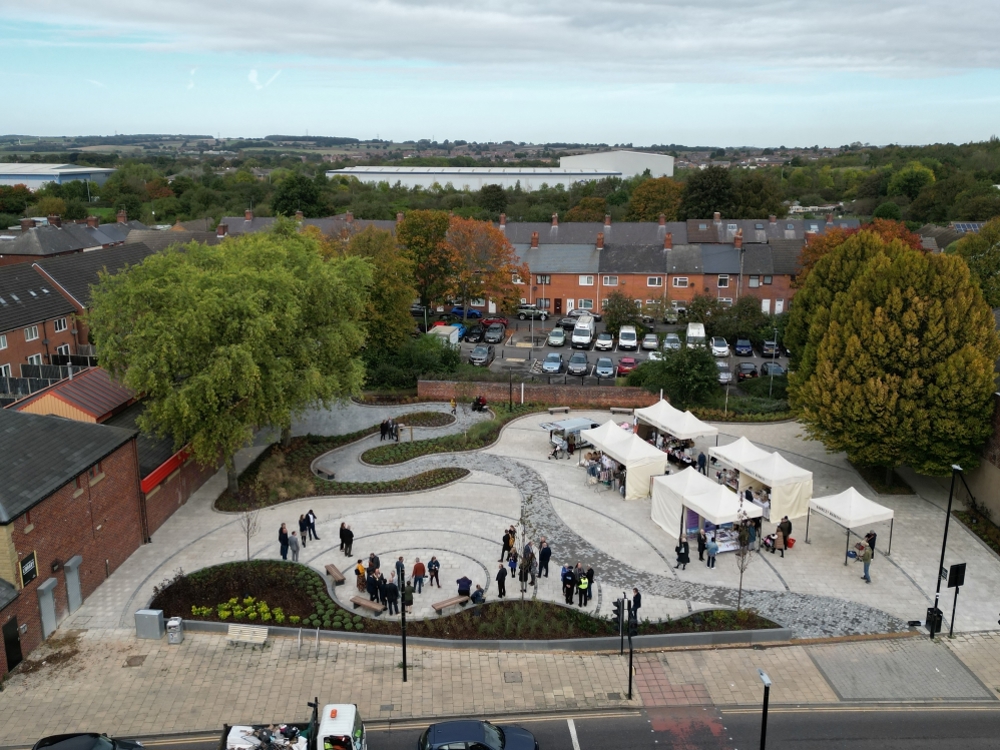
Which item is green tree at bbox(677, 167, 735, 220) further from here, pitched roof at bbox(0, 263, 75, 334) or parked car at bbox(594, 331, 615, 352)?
pitched roof at bbox(0, 263, 75, 334)

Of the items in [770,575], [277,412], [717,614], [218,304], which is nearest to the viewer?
[717,614]

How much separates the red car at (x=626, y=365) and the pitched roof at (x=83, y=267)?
29.2 metres

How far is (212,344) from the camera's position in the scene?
26.9 meters

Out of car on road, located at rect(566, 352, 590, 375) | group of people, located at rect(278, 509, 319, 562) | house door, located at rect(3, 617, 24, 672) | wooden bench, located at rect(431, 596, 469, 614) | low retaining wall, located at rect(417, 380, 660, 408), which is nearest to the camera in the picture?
house door, located at rect(3, 617, 24, 672)

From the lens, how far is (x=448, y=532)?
87.1ft

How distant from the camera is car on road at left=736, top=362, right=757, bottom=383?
4506cm

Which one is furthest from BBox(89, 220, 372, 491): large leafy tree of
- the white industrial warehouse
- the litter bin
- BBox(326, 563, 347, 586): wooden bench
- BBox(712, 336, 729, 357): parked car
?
the white industrial warehouse

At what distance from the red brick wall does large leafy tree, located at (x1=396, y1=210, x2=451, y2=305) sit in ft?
105

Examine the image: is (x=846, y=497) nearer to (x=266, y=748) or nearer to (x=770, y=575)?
(x=770, y=575)

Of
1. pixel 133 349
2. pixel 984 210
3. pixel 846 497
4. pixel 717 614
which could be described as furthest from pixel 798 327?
pixel 984 210

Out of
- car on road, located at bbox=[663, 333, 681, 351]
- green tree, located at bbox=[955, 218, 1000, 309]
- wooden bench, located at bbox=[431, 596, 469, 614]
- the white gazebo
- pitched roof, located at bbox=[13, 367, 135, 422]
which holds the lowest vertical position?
wooden bench, located at bbox=[431, 596, 469, 614]

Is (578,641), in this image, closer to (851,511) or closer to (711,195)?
(851,511)

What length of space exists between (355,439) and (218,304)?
11.1 metres

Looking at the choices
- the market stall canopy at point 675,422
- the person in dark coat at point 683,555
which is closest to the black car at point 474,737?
the person in dark coat at point 683,555
